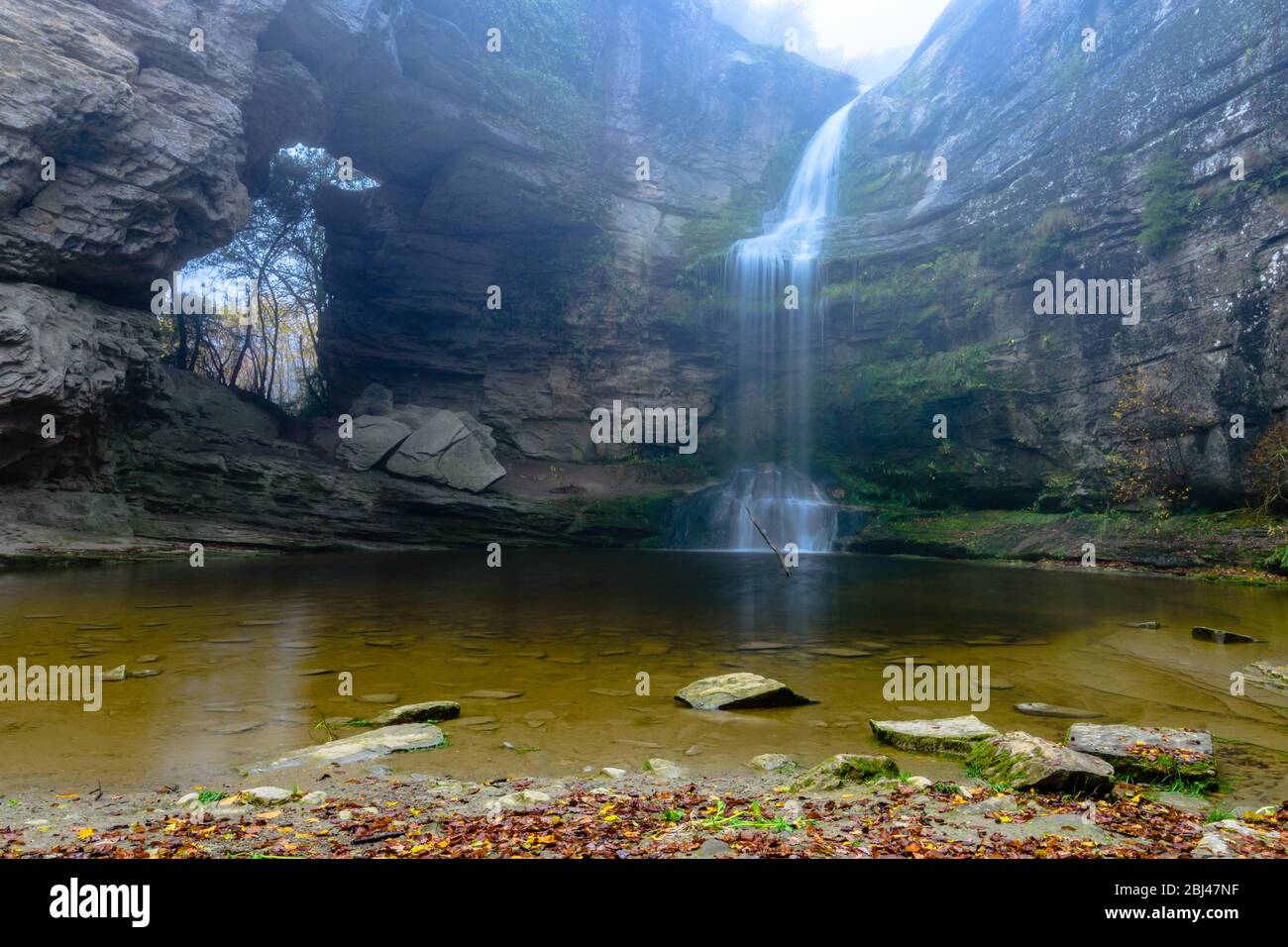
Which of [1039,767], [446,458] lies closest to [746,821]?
[1039,767]

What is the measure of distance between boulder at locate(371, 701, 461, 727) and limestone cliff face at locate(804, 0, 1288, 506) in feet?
61.3

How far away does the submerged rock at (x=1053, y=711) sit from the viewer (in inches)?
207

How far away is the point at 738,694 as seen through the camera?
18.0 feet

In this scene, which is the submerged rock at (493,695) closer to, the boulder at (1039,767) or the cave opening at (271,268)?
the boulder at (1039,767)

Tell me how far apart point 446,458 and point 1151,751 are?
22.5m

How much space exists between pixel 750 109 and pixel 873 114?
19.4ft

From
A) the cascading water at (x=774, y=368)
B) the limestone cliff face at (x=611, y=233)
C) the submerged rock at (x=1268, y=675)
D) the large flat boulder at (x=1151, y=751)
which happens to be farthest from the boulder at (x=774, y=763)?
the cascading water at (x=774, y=368)

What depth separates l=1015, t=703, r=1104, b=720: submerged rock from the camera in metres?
5.26

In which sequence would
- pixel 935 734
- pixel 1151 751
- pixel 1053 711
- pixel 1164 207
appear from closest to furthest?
pixel 1151 751 < pixel 935 734 < pixel 1053 711 < pixel 1164 207

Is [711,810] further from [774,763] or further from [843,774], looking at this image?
[774,763]

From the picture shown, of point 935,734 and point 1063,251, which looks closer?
point 935,734
